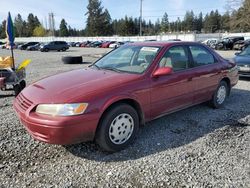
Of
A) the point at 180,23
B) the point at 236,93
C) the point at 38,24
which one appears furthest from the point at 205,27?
the point at 236,93

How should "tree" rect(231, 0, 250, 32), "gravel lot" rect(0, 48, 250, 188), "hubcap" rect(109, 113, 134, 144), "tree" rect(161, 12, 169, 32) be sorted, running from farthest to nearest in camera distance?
"tree" rect(161, 12, 169, 32) < "tree" rect(231, 0, 250, 32) < "hubcap" rect(109, 113, 134, 144) < "gravel lot" rect(0, 48, 250, 188)

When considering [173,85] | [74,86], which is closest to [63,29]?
[173,85]

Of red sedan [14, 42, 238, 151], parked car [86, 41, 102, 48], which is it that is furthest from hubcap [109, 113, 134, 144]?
parked car [86, 41, 102, 48]

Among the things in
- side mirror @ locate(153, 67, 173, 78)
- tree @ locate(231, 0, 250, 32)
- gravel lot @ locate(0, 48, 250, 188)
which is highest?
tree @ locate(231, 0, 250, 32)

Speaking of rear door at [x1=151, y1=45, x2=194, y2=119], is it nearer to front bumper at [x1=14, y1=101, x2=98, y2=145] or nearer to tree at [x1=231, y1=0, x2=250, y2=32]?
front bumper at [x1=14, y1=101, x2=98, y2=145]

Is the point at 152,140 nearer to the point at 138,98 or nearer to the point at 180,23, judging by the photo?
the point at 138,98

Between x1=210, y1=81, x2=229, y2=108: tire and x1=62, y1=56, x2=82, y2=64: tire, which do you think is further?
x1=62, y1=56, x2=82, y2=64: tire

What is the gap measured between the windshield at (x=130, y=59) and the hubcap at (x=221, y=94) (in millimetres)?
2202

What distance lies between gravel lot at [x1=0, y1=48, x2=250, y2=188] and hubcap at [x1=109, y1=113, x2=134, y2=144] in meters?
0.20

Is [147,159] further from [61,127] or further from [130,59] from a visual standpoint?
[130,59]

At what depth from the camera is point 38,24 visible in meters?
111

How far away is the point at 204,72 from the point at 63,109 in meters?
3.10

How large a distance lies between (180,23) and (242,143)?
412ft

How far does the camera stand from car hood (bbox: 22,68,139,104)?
3126 millimetres
